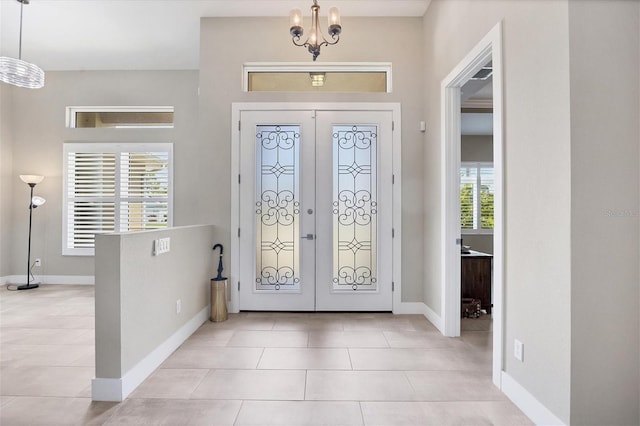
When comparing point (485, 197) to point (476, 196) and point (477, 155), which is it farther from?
point (477, 155)

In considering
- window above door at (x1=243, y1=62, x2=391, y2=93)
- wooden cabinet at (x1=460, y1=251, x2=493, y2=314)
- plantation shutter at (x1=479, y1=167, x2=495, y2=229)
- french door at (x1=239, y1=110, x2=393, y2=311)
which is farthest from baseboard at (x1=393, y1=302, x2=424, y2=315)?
plantation shutter at (x1=479, y1=167, x2=495, y2=229)

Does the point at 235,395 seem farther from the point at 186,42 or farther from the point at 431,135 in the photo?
the point at 186,42

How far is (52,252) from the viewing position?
5621 millimetres

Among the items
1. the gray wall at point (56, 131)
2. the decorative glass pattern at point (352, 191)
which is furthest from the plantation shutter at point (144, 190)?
the decorative glass pattern at point (352, 191)

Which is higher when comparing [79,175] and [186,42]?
[186,42]

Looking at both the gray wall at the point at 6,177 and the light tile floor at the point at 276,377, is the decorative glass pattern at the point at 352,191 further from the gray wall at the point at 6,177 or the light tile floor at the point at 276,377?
the gray wall at the point at 6,177

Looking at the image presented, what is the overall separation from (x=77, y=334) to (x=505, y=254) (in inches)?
155

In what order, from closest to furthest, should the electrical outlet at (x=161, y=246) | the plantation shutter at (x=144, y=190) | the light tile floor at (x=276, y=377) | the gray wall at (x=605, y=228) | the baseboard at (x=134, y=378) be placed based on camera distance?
the gray wall at (x=605, y=228), the light tile floor at (x=276, y=377), the baseboard at (x=134, y=378), the electrical outlet at (x=161, y=246), the plantation shutter at (x=144, y=190)

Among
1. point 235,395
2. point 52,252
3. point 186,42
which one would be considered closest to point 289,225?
point 235,395

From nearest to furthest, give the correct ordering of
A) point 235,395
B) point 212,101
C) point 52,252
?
point 235,395 → point 212,101 → point 52,252

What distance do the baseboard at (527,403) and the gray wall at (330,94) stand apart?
6.10 feet

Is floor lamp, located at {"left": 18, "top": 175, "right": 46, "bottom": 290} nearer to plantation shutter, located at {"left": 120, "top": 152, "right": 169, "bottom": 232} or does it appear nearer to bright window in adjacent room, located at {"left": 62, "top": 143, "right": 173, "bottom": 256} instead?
bright window in adjacent room, located at {"left": 62, "top": 143, "right": 173, "bottom": 256}

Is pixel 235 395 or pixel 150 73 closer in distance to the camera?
pixel 235 395

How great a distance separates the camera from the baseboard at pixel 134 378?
2.19 metres
